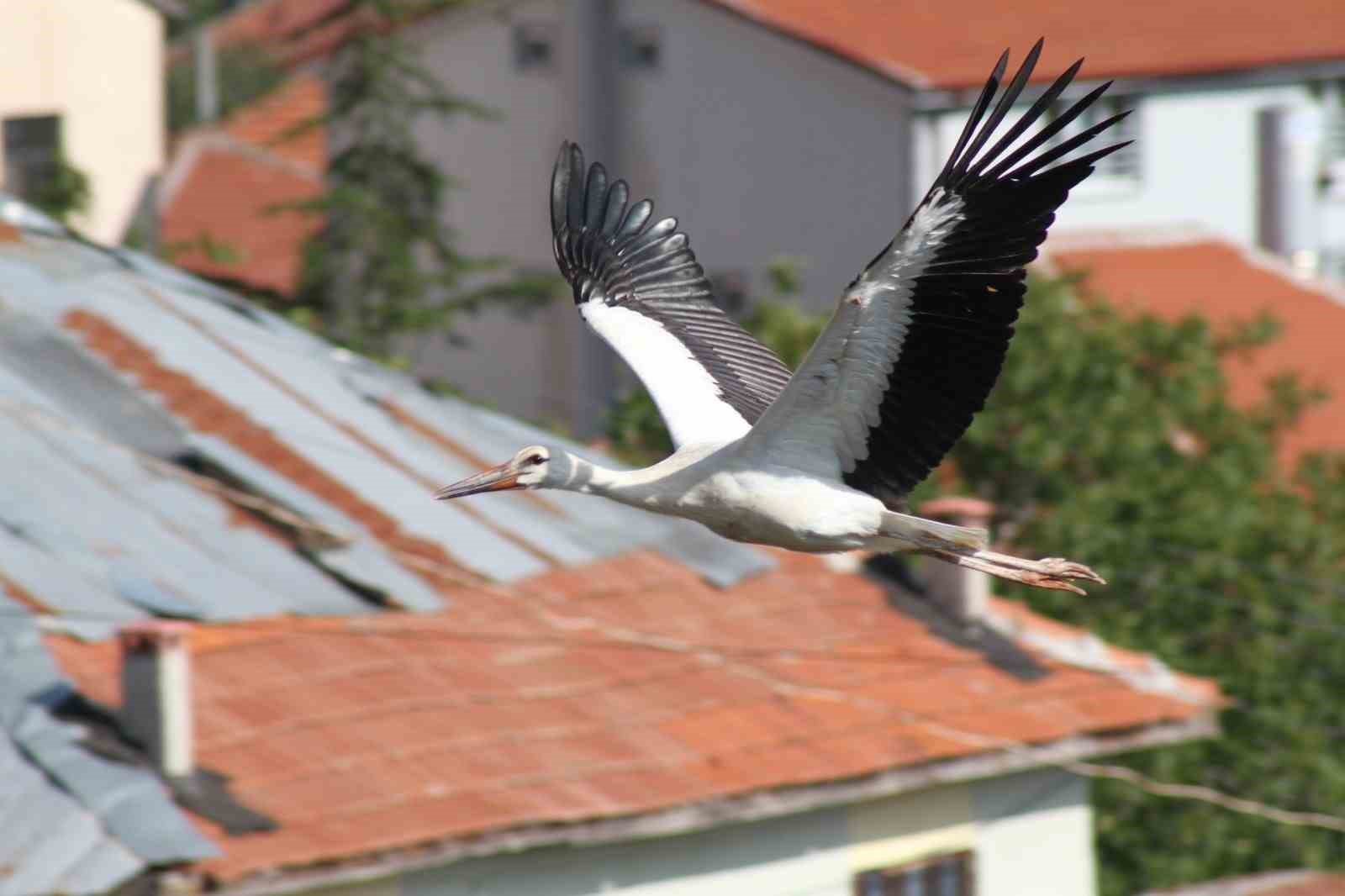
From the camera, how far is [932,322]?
6.55 metres

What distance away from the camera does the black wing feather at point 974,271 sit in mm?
6352

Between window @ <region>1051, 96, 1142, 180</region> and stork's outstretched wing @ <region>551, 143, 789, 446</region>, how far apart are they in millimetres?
13273

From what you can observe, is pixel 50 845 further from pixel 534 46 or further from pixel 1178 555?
pixel 534 46

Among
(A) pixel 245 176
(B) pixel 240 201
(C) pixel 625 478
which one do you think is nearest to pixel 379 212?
(C) pixel 625 478

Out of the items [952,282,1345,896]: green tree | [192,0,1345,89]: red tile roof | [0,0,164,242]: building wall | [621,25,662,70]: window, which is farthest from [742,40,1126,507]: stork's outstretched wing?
[621,25,662,70]: window

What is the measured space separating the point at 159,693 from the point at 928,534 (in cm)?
355

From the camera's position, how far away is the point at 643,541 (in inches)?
487

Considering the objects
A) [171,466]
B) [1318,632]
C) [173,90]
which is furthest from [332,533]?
[173,90]

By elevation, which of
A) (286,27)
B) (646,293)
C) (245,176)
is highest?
(286,27)

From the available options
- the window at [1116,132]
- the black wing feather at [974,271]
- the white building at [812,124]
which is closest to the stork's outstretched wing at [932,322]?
the black wing feather at [974,271]

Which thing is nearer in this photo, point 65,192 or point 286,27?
point 65,192

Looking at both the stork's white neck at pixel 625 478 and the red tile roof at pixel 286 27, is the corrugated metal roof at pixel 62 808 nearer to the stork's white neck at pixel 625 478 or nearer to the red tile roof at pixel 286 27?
the stork's white neck at pixel 625 478

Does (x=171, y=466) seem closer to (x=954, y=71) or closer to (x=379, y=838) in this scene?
(x=379, y=838)

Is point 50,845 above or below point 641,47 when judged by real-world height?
below
